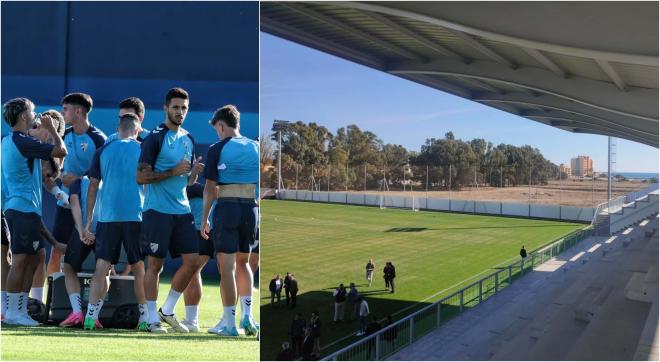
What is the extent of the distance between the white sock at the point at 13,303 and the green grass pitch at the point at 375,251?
142cm

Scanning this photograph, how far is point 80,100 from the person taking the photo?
309cm

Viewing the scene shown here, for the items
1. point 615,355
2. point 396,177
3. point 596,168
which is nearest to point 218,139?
point 396,177

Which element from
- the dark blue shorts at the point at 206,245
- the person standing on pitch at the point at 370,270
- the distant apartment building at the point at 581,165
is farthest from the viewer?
the distant apartment building at the point at 581,165

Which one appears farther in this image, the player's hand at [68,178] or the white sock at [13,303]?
the white sock at [13,303]

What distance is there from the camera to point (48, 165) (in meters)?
2.99

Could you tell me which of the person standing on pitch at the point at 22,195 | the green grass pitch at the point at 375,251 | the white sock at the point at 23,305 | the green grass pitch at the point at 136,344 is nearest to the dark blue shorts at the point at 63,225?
the person standing on pitch at the point at 22,195

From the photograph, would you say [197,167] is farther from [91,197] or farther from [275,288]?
[275,288]

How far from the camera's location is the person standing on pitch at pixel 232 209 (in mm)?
2846

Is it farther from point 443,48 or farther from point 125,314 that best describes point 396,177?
point 125,314

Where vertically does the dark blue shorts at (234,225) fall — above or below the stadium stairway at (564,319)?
above

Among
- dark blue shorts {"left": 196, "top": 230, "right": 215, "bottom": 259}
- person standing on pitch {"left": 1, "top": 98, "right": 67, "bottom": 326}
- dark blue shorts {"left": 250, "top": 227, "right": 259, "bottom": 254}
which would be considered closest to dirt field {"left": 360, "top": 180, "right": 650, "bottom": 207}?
dark blue shorts {"left": 250, "top": 227, "right": 259, "bottom": 254}

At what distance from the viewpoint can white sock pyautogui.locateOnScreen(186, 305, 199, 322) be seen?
3061 millimetres

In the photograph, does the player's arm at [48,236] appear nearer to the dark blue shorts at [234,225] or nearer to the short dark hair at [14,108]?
the short dark hair at [14,108]

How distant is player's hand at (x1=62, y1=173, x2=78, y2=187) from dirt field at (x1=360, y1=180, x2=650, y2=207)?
200 cm
